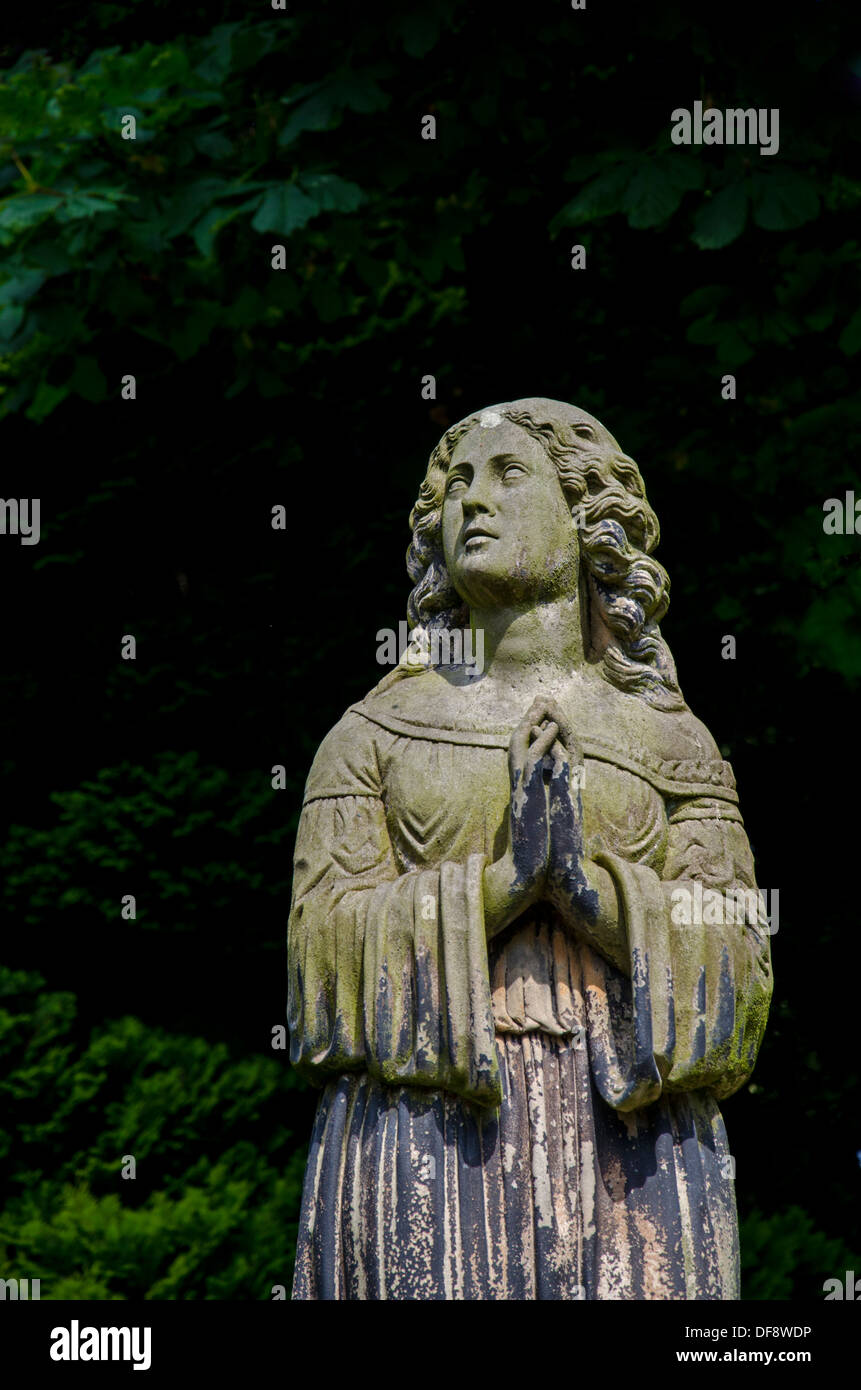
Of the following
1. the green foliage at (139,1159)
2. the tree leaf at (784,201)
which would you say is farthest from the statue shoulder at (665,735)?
the green foliage at (139,1159)

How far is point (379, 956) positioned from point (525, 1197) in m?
0.67

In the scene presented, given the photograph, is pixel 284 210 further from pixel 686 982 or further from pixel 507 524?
pixel 686 982

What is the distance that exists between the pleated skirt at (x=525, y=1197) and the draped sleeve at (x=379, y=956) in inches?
4.8

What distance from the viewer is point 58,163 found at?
323 inches

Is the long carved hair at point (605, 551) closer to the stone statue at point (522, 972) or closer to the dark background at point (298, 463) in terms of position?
the stone statue at point (522, 972)

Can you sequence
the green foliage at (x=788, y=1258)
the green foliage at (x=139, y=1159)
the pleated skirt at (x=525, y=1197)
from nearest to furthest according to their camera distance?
the pleated skirt at (x=525, y=1197) → the green foliage at (x=139, y=1159) → the green foliage at (x=788, y=1258)

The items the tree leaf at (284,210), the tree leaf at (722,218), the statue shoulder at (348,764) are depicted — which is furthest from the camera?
the tree leaf at (284,210)

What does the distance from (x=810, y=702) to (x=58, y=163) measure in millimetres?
4102

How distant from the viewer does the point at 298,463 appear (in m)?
10.2

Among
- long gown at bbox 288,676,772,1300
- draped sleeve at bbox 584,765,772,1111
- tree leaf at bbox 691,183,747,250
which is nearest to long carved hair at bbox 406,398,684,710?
long gown at bbox 288,676,772,1300

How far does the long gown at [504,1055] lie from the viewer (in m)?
4.79

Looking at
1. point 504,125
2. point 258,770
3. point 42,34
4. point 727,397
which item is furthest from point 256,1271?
point 42,34

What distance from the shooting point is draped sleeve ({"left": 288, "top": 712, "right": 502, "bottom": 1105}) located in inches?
190

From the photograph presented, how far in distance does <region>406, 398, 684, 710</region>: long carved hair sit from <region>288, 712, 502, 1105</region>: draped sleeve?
636 millimetres
